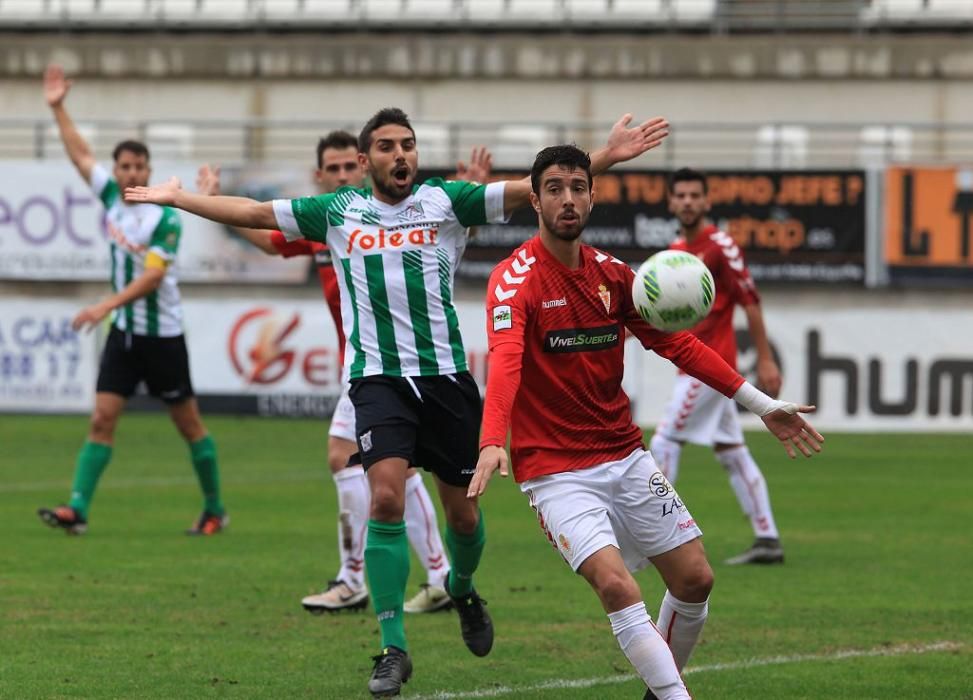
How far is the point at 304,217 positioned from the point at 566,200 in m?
1.57

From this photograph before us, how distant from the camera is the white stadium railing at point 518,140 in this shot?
29344 mm

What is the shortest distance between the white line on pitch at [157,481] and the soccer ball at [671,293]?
1019cm

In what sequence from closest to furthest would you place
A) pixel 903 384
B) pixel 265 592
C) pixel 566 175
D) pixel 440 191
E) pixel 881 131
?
pixel 566 175
pixel 440 191
pixel 265 592
pixel 903 384
pixel 881 131

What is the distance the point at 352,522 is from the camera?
9.49 meters

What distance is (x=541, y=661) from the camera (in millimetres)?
8008

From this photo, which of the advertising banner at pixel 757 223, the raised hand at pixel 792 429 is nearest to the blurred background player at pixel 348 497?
the raised hand at pixel 792 429

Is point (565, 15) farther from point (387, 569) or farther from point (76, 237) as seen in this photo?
point (387, 569)

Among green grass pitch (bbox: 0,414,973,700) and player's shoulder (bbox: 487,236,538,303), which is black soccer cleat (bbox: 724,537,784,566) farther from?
player's shoulder (bbox: 487,236,538,303)

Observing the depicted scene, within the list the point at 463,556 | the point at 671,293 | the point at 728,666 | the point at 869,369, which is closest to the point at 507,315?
the point at 671,293

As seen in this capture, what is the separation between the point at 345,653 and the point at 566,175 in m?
2.77

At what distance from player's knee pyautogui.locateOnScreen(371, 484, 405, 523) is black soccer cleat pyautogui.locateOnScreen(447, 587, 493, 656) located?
2.49ft

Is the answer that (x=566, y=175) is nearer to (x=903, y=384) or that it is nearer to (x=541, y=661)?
(x=541, y=661)

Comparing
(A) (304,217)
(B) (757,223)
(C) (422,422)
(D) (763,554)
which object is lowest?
(D) (763,554)

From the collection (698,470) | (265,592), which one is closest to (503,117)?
(698,470)
